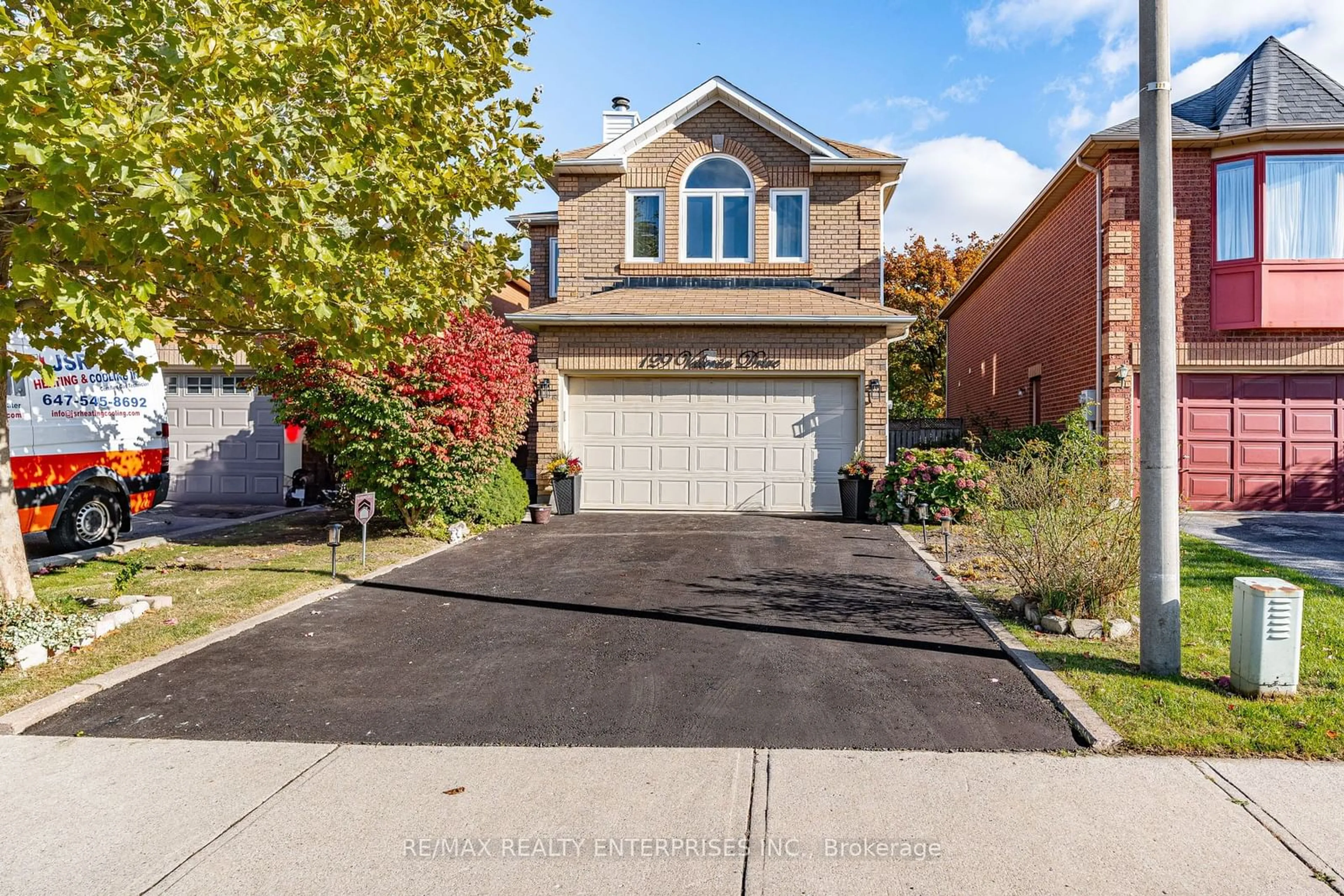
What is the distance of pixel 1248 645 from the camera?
4.69 metres

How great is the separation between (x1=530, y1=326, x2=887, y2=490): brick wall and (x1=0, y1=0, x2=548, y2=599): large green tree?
6068mm

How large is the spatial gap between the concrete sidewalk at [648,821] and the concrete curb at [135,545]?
597cm

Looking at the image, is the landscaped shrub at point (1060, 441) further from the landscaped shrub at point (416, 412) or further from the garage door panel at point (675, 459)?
the landscaped shrub at point (416, 412)

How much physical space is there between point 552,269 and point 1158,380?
14662 mm

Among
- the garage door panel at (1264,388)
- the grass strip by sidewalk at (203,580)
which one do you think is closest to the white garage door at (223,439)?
the grass strip by sidewalk at (203,580)

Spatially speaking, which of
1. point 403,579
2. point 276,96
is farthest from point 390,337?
point 403,579

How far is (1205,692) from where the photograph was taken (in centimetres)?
477

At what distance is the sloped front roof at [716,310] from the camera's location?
44.1 feet

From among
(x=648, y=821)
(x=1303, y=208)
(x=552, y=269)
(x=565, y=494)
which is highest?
(x=552, y=269)

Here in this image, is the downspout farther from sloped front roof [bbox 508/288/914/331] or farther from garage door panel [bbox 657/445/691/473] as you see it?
garage door panel [bbox 657/445/691/473]

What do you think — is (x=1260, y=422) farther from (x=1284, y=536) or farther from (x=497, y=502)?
(x=497, y=502)

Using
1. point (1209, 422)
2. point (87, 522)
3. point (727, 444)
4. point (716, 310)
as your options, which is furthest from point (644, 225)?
point (1209, 422)

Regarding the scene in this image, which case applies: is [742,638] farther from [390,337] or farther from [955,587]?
[390,337]

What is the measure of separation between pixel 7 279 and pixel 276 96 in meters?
3.20
